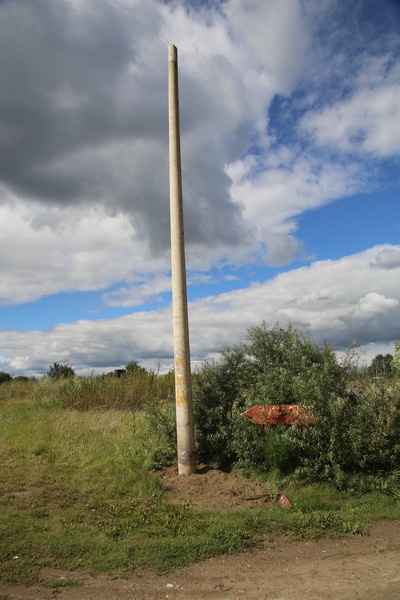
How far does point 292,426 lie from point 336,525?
201 cm

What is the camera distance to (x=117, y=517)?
647 cm

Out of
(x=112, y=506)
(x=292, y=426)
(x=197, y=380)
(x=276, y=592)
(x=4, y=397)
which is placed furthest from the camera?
(x=4, y=397)

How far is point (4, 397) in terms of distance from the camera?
2192 centimetres

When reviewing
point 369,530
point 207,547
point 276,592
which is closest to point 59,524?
point 207,547

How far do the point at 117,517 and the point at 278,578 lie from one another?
2528 millimetres

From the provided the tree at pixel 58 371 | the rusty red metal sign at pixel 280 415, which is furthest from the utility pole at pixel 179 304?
the tree at pixel 58 371

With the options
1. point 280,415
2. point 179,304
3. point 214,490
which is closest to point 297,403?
point 280,415

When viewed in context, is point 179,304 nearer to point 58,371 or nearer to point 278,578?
point 278,578

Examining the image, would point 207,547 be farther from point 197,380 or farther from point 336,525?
point 197,380

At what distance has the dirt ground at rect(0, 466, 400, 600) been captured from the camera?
439 centimetres

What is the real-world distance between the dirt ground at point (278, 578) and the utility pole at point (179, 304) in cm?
300

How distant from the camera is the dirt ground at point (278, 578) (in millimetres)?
4387

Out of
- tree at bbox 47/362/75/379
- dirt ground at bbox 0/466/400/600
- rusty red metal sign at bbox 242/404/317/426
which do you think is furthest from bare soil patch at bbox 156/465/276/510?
tree at bbox 47/362/75/379

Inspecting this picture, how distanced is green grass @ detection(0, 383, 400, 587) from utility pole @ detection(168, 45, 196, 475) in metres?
0.84
